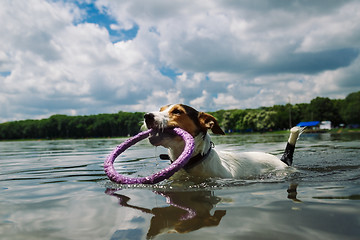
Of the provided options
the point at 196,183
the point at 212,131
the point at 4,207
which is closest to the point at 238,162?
the point at 212,131

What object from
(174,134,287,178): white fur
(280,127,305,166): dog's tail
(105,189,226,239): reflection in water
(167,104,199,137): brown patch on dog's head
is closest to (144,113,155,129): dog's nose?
(167,104,199,137): brown patch on dog's head

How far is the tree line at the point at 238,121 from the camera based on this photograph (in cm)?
→ 9135

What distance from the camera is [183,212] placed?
296 cm

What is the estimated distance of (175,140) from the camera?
509 centimetres

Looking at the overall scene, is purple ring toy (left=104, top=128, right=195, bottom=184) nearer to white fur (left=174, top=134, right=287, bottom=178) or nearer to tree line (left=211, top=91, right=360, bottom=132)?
white fur (left=174, top=134, right=287, bottom=178)

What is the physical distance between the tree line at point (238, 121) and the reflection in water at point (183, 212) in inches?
2211

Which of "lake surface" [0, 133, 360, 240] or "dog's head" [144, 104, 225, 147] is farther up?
"dog's head" [144, 104, 225, 147]

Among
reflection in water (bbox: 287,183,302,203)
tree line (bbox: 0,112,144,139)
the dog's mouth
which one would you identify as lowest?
reflection in water (bbox: 287,183,302,203)

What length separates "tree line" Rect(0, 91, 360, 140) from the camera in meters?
91.4

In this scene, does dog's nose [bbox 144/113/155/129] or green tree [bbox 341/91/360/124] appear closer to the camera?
dog's nose [bbox 144/113/155/129]

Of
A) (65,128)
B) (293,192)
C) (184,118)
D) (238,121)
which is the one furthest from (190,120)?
(65,128)

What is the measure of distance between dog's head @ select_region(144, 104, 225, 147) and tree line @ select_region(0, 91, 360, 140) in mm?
54440

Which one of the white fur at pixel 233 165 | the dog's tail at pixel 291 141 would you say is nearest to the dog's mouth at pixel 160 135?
the white fur at pixel 233 165

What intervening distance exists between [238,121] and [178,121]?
108724mm
